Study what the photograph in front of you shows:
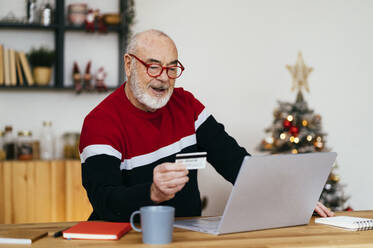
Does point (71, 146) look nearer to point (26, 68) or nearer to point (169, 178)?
point (26, 68)

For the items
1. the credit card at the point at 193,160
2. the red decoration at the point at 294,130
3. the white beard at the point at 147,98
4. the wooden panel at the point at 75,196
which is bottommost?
the wooden panel at the point at 75,196

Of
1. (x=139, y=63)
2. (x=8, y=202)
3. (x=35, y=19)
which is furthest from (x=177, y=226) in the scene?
(x=35, y=19)

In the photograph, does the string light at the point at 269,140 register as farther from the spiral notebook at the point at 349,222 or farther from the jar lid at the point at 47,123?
the spiral notebook at the point at 349,222

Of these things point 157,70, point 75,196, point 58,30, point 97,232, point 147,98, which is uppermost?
point 58,30

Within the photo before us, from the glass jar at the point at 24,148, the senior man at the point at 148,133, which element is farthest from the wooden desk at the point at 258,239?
the glass jar at the point at 24,148

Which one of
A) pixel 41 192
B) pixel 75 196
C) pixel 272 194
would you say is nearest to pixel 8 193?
pixel 41 192

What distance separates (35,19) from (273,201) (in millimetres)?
2839

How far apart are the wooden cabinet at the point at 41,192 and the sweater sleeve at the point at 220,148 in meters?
1.53

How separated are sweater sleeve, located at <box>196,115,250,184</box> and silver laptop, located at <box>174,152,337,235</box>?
0.54m

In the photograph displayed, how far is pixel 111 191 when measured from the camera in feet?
4.88

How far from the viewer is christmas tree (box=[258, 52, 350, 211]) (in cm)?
355

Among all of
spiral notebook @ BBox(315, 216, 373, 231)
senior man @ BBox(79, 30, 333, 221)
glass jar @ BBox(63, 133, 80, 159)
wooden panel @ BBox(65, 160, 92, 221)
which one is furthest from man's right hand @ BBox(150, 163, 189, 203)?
→ glass jar @ BBox(63, 133, 80, 159)

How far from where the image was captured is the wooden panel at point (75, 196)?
334 centimetres

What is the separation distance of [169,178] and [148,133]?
0.63 metres
